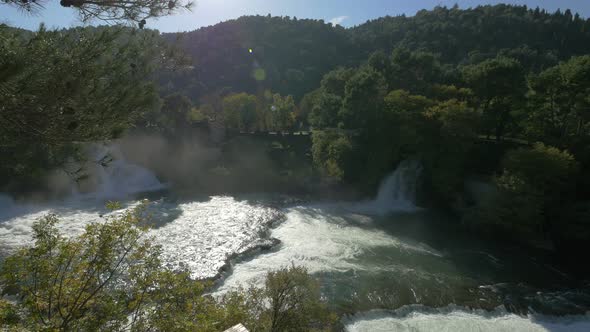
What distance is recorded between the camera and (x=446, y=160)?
27734 mm

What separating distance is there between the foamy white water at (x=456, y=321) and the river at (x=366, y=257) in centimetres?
4

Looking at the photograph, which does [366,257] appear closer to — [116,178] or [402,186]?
[402,186]

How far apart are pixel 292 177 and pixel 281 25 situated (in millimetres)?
65514

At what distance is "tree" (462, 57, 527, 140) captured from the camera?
30.7m

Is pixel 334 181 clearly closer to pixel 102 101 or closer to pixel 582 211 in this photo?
pixel 582 211

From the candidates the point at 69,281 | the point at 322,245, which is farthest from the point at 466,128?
the point at 69,281

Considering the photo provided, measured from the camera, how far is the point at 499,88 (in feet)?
102

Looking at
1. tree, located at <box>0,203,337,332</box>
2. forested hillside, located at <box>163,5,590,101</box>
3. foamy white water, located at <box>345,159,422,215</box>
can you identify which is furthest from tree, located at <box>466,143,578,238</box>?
forested hillside, located at <box>163,5,590,101</box>

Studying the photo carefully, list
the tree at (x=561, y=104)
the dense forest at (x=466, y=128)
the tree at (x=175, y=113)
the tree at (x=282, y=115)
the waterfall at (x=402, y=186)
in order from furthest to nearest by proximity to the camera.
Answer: the tree at (x=282, y=115), the tree at (x=175, y=113), the waterfall at (x=402, y=186), the tree at (x=561, y=104), the dense forest at (x=466, y=128)

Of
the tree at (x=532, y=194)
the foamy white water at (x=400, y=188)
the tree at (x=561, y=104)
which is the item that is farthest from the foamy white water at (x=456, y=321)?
the tree at (x=561, y=104)

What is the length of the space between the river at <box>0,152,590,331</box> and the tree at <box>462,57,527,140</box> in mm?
Answer: 11756

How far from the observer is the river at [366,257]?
13.5 meters

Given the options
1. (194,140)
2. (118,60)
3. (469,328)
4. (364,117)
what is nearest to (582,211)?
(469,328)

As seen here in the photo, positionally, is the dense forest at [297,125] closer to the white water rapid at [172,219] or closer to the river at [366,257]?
the white water rapid at [172,219]
